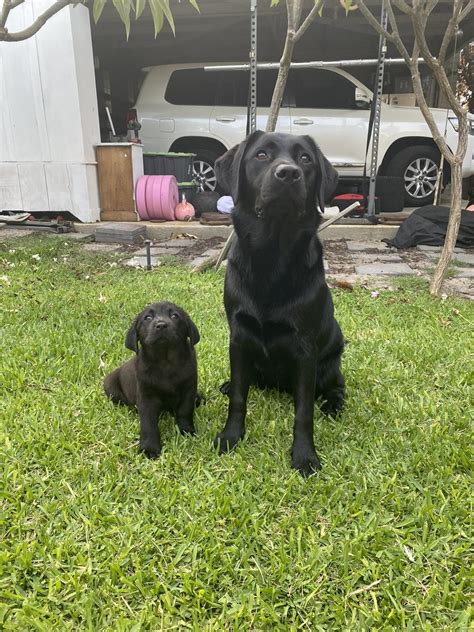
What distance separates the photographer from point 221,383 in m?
2.78

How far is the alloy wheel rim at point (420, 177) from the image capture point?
340 inches

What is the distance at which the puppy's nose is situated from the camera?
189 centimetres

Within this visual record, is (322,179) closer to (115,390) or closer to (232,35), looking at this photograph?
(115,390)

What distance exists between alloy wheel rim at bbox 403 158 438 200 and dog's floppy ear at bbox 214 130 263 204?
7.34 metres

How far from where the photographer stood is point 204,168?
8977 mm

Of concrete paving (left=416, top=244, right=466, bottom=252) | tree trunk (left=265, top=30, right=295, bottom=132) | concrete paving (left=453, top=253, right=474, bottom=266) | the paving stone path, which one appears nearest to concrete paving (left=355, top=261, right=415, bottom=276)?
the paving stone path

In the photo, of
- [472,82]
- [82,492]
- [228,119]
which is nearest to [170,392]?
[82,492]

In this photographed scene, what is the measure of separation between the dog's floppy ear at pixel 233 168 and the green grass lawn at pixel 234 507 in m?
1.10

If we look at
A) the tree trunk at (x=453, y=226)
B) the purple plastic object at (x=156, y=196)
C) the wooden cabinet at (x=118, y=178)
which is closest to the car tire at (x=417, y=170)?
the purple plastic object at (x=156, y=196)

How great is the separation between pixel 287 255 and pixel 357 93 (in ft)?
24.1

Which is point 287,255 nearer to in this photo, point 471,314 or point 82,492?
point 82,492

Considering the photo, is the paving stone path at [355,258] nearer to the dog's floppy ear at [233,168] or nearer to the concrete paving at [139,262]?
the concrete paving at [139,262]

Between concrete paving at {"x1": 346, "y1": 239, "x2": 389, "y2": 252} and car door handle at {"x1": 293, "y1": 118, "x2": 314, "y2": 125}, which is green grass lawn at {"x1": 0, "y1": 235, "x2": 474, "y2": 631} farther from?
car door handle at {"x1": 293, "y1": 118, "x2": 314, "y2": 125}

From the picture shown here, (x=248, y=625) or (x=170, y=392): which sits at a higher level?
(x=170, y=392)
